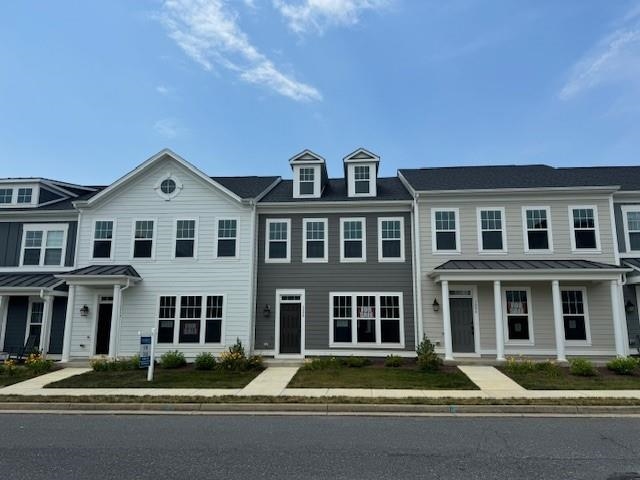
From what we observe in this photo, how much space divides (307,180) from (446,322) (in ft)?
26.5

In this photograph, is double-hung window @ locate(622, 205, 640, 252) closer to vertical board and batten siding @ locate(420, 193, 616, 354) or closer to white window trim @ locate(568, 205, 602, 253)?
vertical board and batten siding @ locate(420, 193, 616, 354)

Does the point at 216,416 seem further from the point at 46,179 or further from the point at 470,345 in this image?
the point at 46,179

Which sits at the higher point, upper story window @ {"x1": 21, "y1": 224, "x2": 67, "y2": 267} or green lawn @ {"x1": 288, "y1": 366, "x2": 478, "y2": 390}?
upper story window @ {"x1": 21, "y1": 224, "x2": 67, "y2": 267}

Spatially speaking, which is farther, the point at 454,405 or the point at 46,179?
the point at 46,179

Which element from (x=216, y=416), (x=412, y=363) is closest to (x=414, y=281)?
(x=412, y=363)

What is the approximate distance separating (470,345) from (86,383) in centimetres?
1280

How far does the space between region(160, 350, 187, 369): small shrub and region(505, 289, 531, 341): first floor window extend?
12.1 metres

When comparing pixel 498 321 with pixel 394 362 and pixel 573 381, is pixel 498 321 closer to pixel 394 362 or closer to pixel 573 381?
pixel 573 381

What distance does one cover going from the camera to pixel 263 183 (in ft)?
65.5

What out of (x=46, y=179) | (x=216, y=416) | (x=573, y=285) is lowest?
(x=216, y=416)

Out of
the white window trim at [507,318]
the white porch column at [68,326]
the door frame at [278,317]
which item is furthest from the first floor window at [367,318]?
the white porch column at [68,326]

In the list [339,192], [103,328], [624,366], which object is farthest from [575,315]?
[103,328]

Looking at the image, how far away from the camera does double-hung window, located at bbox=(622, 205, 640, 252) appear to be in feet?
54.3

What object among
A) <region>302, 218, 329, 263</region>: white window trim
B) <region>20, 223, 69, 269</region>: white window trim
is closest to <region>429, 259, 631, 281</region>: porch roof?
<region>302, 218, 329, 263</region>: white window trim
